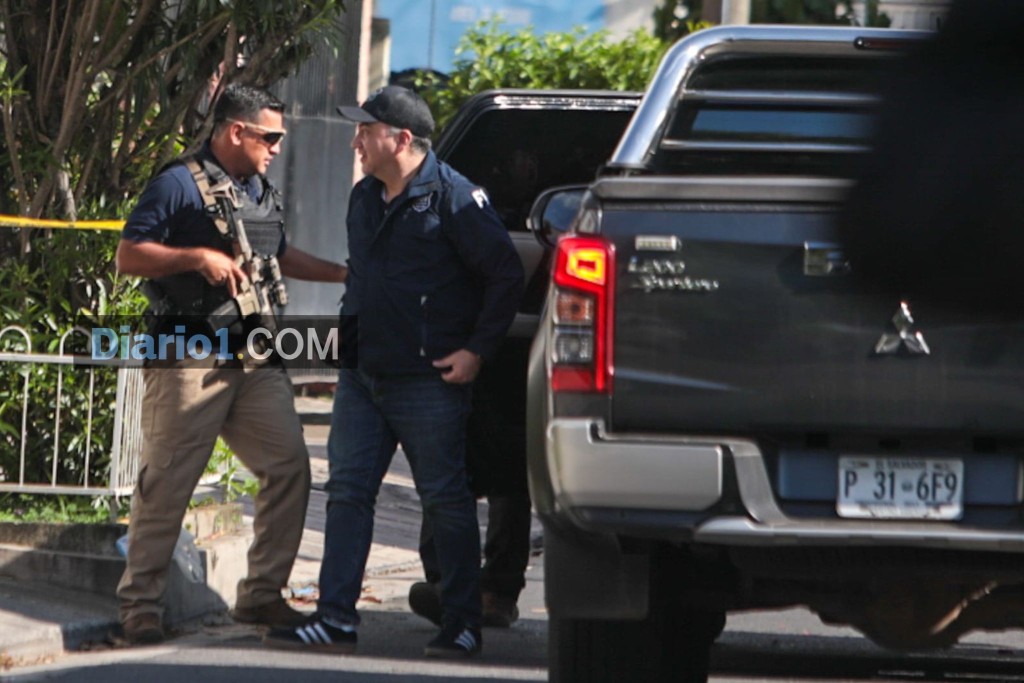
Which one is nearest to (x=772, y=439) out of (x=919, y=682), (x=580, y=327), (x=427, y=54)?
(x=580, y=327)

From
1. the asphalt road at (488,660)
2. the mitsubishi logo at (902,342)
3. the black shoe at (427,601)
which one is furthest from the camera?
the black shoe at (427,601)

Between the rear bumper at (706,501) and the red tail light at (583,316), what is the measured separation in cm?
11

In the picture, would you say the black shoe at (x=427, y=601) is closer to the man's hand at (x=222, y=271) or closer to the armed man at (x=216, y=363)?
the armed man at (x=216, y=363)

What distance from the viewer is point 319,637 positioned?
6.38 m

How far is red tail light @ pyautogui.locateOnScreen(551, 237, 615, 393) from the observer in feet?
13.9

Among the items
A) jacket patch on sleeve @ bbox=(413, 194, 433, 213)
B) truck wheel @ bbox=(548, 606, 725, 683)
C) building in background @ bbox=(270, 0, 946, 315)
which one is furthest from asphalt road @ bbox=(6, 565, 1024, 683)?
building in background @ bbox=(270, 0, 946, 315)

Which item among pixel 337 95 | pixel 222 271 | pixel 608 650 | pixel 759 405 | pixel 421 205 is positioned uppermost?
pixel 337 95

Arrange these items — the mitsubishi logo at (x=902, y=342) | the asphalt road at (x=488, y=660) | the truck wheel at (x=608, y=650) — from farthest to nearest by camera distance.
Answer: the asphalt road at (x=488, y=660) → the truck wheel at (x=608, y=650) → the mitsubishi logo at (x=902, y=342)

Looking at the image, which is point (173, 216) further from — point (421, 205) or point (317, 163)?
point (317, 163)

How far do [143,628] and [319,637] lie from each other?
2.01ft

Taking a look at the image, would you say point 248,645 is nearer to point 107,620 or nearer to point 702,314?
point 107,620

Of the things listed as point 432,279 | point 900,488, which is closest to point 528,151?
point 432,279

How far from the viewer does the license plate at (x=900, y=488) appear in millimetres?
4176

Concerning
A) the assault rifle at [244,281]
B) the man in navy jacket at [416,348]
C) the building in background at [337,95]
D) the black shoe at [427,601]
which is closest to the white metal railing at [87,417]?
the assault rifle at [244,281]
